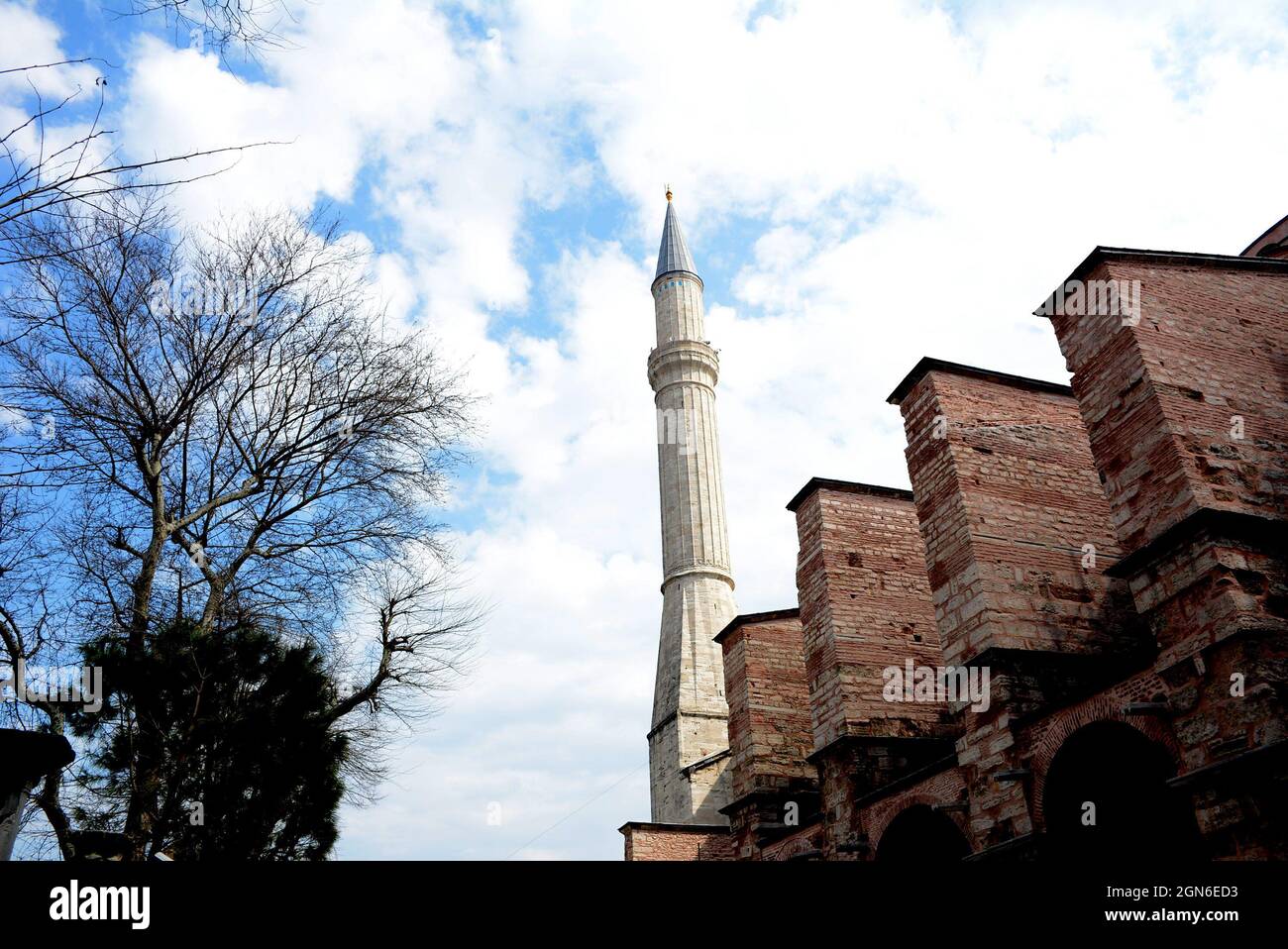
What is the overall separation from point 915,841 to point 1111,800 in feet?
7.18

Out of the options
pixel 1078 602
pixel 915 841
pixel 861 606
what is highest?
pixel 861 606

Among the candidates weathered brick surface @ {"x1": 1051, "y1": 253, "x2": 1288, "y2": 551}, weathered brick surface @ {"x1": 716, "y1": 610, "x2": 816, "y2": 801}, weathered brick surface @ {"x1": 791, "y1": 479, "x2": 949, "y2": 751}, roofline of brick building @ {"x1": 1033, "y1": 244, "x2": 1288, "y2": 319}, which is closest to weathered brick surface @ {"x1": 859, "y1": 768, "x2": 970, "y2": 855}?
weathered brick surface @ {"x1": 791, "y1": 479, "x2": 949, "y2": 751}

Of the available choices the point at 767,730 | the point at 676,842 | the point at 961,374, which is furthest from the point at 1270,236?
the point at 676,842

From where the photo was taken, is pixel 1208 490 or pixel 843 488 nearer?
pixel 1208 490

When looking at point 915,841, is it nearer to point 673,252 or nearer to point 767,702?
point 767,702

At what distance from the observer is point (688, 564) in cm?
2270

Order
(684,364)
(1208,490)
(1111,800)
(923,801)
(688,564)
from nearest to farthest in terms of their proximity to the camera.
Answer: (1208,490) → (1111,800) → (923,801) → (688,564) → (684,364)

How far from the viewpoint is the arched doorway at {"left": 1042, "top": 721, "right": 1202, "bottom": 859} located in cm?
705

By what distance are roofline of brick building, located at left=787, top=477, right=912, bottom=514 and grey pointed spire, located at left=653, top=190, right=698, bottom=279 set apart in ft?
56.5

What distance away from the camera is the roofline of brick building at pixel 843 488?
11.3 m

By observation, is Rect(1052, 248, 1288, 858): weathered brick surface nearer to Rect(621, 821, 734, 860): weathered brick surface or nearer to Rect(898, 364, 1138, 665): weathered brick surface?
Rect(898, 364, 1138, 665): weathered brick surface

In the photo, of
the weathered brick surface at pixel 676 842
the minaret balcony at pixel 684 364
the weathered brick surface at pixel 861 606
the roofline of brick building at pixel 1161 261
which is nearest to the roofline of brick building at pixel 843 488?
the weathered brick surface at pixel 861 606

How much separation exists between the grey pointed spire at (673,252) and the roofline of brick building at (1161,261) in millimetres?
20246
